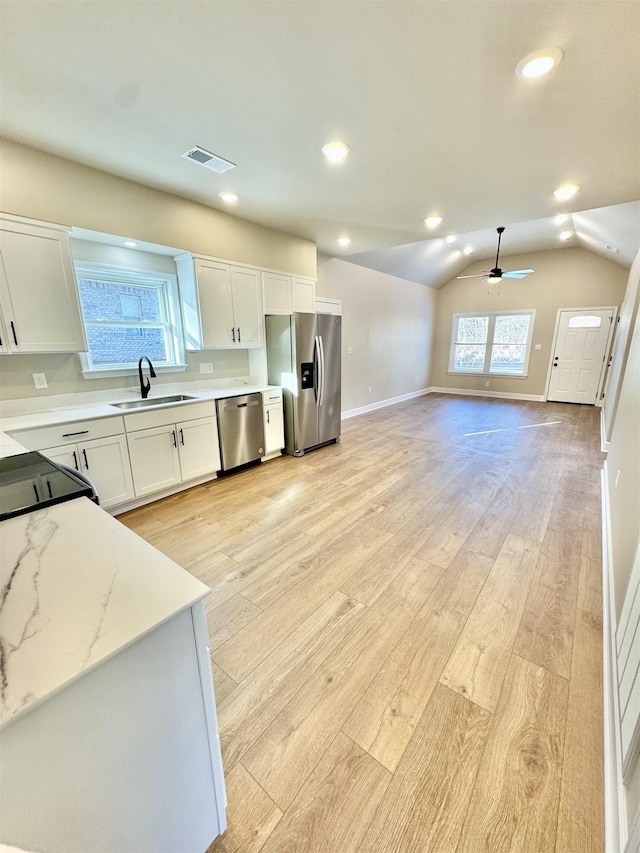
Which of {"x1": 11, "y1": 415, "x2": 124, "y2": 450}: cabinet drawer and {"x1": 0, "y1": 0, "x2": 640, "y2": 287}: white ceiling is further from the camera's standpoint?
{"x1": 11, "y1": 415, "x2": 124, "y2": 450}: cabinet drawer

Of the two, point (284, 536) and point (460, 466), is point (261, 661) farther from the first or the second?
point (460, 466)

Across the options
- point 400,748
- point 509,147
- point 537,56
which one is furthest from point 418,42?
point 400,748

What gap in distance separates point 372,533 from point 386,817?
1609 mm

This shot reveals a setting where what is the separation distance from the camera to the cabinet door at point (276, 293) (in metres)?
4.07

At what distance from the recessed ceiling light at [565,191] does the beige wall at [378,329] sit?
3139 millimetres

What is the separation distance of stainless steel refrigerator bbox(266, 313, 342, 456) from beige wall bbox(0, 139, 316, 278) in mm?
846

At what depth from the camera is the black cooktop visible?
46.4 inches

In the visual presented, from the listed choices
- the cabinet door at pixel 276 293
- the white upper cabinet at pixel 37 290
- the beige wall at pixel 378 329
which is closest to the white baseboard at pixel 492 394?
the beige wall at pixel 378 329

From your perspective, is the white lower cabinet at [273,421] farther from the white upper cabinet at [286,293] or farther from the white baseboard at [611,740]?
the white baseboard at [611,740]

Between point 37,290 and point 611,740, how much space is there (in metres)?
3.97

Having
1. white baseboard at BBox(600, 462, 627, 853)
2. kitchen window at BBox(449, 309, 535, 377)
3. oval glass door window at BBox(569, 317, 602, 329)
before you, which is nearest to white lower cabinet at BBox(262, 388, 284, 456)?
white baseboard at BBox(600, 462, 627, 853)

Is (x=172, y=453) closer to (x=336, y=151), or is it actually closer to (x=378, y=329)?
(x=336, y=151)

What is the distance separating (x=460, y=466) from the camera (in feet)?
13.0

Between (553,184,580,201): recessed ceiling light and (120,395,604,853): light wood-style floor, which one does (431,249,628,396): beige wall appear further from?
(120,395,604,853): light wood-style floor
